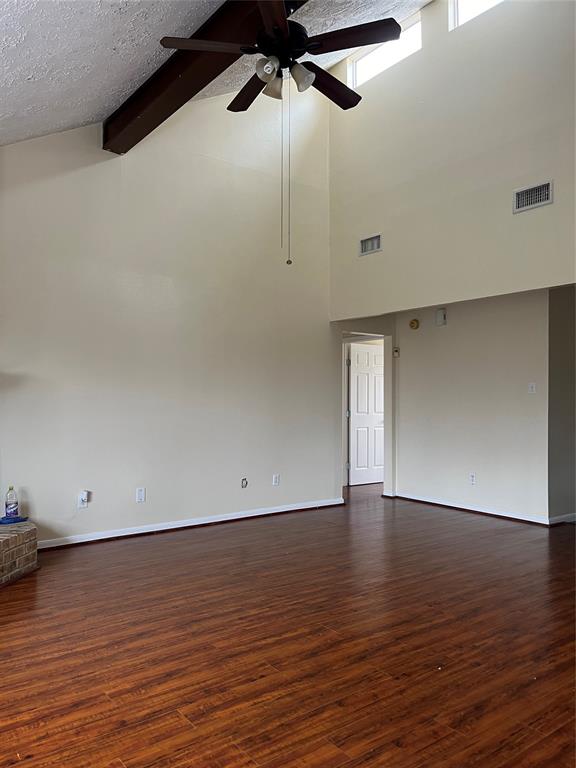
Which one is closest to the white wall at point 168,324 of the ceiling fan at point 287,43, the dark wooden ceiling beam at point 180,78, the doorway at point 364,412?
the dark wooden ceiling beam at point 180,78

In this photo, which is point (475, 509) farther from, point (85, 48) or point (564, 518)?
point (85, 48)

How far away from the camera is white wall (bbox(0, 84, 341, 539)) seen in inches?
181

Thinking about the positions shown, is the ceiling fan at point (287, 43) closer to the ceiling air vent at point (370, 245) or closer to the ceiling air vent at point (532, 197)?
→ the ceiling air vent at point (532, 197)

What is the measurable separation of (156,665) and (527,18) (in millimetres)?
5514

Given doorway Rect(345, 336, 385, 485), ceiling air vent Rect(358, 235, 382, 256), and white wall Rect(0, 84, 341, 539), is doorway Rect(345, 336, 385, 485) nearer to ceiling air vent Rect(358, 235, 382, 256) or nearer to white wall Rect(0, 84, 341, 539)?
white wall Rect(0, 84, 341, 539)

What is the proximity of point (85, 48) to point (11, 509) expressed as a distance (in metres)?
3.34

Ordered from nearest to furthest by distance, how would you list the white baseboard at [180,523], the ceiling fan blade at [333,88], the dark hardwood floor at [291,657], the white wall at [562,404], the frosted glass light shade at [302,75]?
1. the dark hardwood floor at [291,657]
2. the frosted glass light shade at [302,75]
3. the ceiling fan blade at [333,88]
4. the white baseboard at [180,523]
5. the white wall at [562,404]

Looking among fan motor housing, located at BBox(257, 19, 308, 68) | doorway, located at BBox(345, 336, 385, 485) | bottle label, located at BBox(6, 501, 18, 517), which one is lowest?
bottle label, located at BBox(6, 501, 18, 517)

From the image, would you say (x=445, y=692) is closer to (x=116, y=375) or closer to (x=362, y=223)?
(x=116, y=375)

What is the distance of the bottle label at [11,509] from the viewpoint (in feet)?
14.3

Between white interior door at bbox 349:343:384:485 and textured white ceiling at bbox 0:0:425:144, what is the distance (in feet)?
14.6

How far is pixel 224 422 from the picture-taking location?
567cm

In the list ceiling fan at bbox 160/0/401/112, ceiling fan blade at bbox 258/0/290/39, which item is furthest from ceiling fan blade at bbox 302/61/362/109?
ceiling fan blade at bbox 258/0/290/39

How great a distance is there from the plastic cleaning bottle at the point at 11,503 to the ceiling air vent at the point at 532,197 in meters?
4.75
